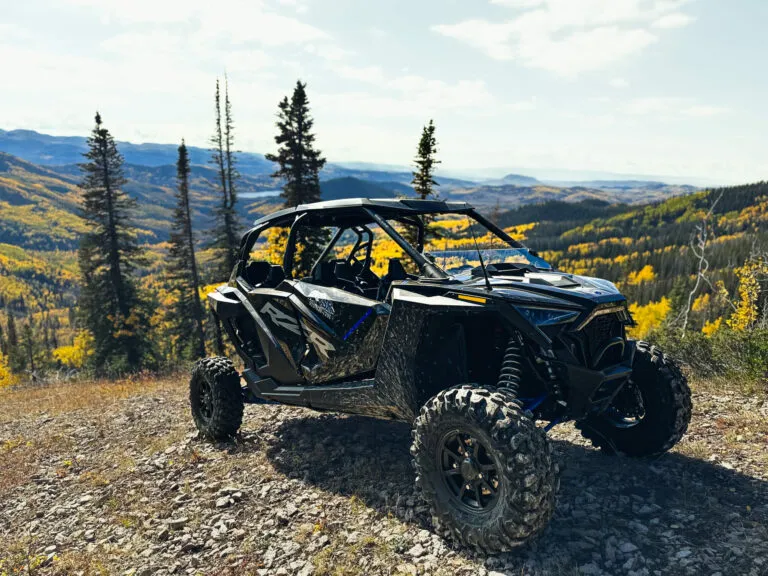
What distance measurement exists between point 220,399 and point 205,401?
0.63 metres

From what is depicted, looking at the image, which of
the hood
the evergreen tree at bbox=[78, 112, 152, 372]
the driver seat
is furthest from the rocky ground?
the evergreen tree at bbox=[78, 112, 152, 372]

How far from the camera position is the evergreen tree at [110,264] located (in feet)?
96.8

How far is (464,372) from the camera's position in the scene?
4.57 meters

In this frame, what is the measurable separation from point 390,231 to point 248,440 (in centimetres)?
390

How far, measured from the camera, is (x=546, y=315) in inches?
152

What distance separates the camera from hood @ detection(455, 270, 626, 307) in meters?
3.90

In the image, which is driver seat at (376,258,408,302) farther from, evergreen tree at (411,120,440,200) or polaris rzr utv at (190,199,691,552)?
evergreen tree at (411,120,440,200)

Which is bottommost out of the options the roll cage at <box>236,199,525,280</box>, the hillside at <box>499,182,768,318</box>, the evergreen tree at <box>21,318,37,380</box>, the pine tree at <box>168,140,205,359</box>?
the evergreen tree at <box>21,318,37,380</box>

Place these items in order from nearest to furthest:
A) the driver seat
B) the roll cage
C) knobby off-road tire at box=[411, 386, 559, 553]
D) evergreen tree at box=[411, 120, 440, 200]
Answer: knobby off-road tire at box=[411, 386, 559, 553] → the roll cage → the driver seat → evergreen tree at box=[411, 120, 440, 200]

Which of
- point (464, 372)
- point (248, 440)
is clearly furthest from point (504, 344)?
point (248, 440)

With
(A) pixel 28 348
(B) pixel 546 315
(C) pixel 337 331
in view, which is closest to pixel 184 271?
(C) pixel 337 331

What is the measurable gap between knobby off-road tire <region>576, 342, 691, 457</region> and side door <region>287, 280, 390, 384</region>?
2620mm

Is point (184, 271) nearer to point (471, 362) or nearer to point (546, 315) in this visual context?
point (471, 362)

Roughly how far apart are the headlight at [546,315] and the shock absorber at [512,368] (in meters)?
0.30
